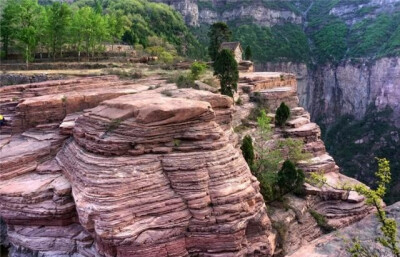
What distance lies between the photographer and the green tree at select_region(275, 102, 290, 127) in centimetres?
3709

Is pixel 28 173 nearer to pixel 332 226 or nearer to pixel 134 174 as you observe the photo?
pixel 134 174

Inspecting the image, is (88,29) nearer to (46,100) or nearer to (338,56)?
(46,100)

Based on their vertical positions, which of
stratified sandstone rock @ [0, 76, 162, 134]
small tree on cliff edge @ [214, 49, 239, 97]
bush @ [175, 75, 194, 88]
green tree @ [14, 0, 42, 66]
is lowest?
stratified sandstone rock @ [0, 76, 162, 134]

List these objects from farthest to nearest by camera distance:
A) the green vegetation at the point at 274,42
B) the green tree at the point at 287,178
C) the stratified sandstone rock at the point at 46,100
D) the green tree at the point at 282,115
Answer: the green vegetation at the point at 274,42 → the green tree at the point at 282,115 → the green tree at the point at 287,178 → the stratified sandstone rock at the point at 46,100

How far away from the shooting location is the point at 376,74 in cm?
9988

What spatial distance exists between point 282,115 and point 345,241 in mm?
29279

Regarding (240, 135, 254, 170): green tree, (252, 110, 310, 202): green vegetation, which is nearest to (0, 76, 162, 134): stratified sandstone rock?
(240, 135, 254, 170): green tree

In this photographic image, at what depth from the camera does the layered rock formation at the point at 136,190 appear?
755 inches

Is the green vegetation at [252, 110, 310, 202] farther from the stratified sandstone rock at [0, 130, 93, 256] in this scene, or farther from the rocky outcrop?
the rocky outcrop

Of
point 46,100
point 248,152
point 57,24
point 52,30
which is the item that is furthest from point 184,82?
point 52,30

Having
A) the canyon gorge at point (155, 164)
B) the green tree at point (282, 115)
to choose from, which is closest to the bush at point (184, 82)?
the canyon gorge at point (155, 164)

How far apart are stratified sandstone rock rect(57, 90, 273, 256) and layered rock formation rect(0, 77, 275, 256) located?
0.17 feet

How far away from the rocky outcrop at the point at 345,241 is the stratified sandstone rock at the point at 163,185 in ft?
36.9

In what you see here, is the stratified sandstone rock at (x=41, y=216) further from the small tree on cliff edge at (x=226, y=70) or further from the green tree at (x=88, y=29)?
the green tree at (x=88, y=29)
